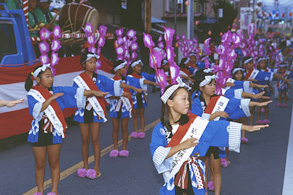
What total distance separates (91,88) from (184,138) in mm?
2650

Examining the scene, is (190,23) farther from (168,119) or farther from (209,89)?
(168,119)

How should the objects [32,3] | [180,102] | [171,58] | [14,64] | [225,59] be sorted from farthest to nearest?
[32,3]
[14,64]
[225,59]
[171,58]
[180,102]

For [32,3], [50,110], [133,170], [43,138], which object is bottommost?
[133,170]

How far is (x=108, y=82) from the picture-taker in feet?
19.9

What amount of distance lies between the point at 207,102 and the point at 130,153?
112 inches

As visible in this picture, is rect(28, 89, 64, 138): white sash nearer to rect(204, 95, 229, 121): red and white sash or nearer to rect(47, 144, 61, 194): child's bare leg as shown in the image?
rect(47, 144, 61, 194): child's bare leg

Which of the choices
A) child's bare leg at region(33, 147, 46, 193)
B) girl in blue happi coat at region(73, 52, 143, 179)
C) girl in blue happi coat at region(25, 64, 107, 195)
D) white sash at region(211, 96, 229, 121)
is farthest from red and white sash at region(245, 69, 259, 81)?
child's bare leg at region(33, 147, 46, 193)

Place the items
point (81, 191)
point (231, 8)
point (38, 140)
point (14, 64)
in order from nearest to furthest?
point (38, 140) < point (81, 191) < point (14, 64) < point (231, 8)

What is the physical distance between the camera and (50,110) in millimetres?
4777

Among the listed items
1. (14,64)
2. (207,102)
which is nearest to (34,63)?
(14,64)

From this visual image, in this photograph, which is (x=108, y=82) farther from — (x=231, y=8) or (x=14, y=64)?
(x=231, y=8)

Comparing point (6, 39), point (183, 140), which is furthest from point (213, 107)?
point (6, 39)

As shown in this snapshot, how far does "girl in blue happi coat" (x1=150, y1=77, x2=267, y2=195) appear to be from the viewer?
3.33m

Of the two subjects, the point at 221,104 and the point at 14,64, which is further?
the point at 14,64
